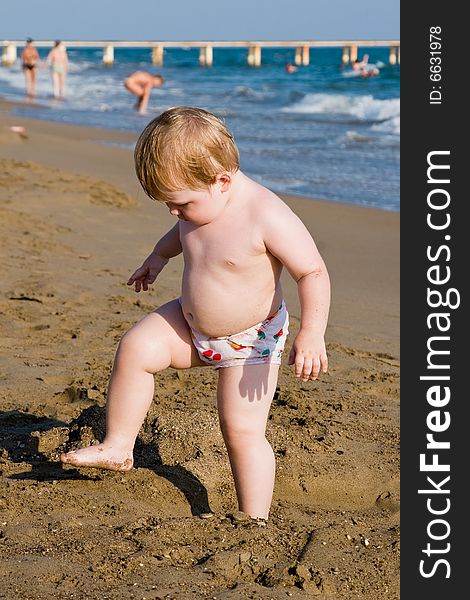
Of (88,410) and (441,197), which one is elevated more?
(441,197)

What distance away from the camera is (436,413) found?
10.7 feet

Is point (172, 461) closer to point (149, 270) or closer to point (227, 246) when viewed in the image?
point (149, 270)

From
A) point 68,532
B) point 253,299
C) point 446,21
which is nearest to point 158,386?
point 253,299

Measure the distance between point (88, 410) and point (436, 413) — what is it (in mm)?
1374

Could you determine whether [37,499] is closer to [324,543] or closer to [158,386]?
[324,543]

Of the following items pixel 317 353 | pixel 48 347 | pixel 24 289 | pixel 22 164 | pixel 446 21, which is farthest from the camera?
pixel 22 164

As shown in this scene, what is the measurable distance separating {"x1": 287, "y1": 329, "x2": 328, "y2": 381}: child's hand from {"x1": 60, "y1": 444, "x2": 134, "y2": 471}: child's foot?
70cm

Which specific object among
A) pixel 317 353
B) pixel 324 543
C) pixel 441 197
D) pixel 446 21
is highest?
pixel 446 21

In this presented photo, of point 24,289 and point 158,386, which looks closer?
point 158,386

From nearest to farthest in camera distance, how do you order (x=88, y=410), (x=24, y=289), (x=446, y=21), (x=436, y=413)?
1. (x=436, y=413)
2. (x=88, y=410)
3. (x=446, y=21)
4. (x=24, y=289)

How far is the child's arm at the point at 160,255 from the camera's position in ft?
11.4

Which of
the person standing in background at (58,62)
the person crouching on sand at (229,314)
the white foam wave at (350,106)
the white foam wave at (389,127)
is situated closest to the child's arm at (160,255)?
the person crouching on sand at (229,314)

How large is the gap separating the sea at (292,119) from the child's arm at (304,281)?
1721 mm

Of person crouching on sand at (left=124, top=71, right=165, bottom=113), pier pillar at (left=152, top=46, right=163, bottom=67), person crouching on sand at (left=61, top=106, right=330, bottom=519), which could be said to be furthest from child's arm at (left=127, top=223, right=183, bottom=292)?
pier pillar at (left=152, top=46, right=163, bottom=67)
